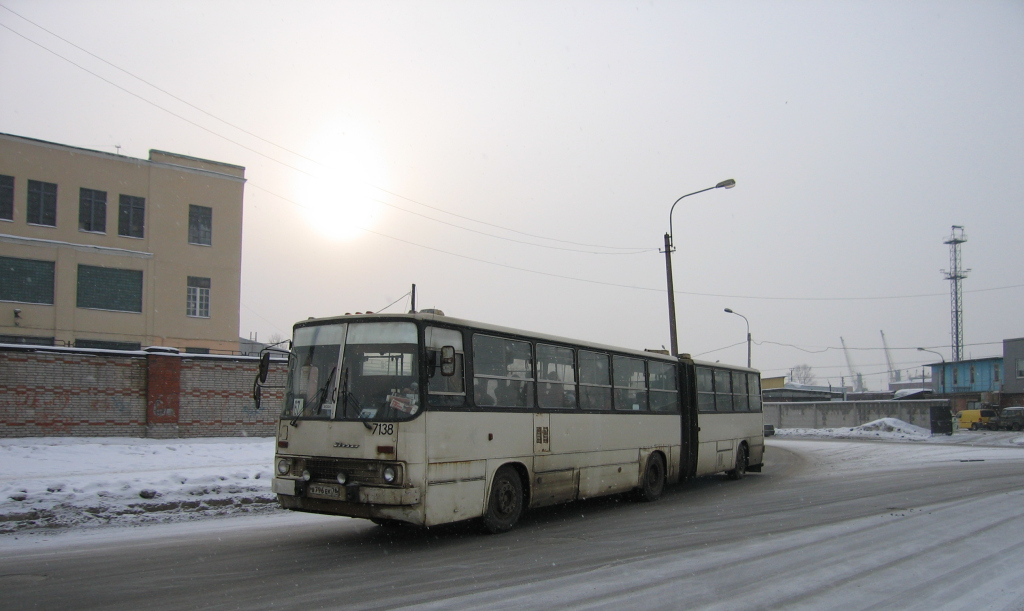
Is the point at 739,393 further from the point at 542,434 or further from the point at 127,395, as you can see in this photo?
the point at 127,395

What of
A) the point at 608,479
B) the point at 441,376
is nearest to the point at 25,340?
the point at 608,479

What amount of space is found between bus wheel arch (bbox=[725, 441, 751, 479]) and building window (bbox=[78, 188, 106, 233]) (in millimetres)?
34984

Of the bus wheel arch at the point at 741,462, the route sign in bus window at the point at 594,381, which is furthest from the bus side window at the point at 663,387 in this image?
the bus wheel arch at the point at 741,462

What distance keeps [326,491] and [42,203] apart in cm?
3695

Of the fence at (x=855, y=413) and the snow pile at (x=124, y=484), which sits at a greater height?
the snow pile at (x=124, y=484)

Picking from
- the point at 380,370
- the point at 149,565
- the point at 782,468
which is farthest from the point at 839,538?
the point at 782,468

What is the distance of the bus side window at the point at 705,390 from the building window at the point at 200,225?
3382 centimetres

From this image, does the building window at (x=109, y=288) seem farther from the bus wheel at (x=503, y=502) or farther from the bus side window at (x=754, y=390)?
the bus wheel at (x=503, y=502)

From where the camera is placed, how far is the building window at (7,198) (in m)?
36.9

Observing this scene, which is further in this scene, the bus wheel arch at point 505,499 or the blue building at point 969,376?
the blue building at point 969,376

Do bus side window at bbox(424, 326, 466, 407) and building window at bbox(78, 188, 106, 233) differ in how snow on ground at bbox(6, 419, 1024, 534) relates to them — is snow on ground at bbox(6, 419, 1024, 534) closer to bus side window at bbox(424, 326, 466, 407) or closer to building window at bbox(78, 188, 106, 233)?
bus side window at bbox(424, 326, 466, 407)

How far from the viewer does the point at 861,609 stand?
6105 mm

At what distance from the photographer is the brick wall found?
19391 mm

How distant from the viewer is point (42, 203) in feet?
125
